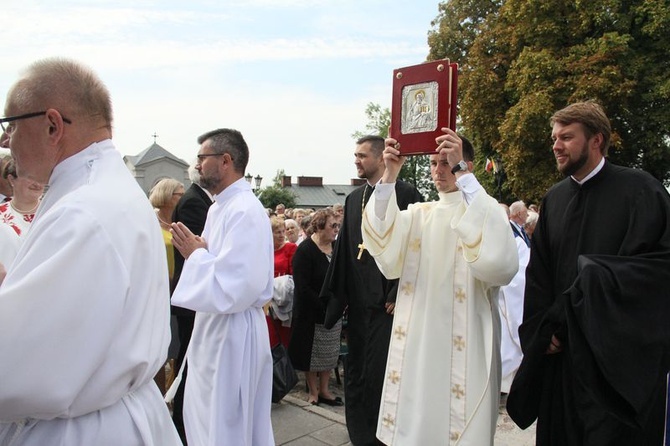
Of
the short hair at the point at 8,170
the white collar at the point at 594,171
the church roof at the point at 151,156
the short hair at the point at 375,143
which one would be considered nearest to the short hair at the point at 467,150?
the white collar at the point at 594,171

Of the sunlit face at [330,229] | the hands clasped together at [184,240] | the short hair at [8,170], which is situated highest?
the short hair at [8,170]

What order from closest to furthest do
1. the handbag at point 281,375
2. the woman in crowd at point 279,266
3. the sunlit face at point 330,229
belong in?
the handbag at point 281,375, the sunlit face at point 330,229, the woman in crowd at point 279,266

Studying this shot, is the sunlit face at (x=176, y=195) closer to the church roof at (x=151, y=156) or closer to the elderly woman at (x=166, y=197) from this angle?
the elderly woman at (x=166, y=197)

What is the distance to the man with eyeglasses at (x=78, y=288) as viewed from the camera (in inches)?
58.0

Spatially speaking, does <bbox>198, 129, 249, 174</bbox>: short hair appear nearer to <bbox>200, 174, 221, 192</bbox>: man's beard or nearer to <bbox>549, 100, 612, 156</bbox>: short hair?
<bbox>200, 174, 221, 192</bbox>: man's beard

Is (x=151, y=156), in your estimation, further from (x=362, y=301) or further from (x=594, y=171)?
(x=594, y=171)

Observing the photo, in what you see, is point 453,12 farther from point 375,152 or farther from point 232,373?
point 232,373

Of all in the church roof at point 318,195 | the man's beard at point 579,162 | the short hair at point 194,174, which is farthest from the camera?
the church roof at point 318,195

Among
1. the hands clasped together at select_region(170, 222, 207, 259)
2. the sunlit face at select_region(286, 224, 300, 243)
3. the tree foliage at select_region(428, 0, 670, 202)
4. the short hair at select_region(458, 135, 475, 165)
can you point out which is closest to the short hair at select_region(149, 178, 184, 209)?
the hands clasped together at select_region(170, 222, 207, 259)

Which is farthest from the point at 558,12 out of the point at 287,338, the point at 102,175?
the point at 102,175

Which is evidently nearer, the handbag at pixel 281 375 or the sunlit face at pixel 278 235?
the handbag at pixel 281 375

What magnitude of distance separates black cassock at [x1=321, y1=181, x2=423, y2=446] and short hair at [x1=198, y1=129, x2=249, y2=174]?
1.28 m

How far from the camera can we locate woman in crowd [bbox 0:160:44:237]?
12.4ft

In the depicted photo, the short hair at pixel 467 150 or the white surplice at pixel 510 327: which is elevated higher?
the short hair at pixel 467 150
